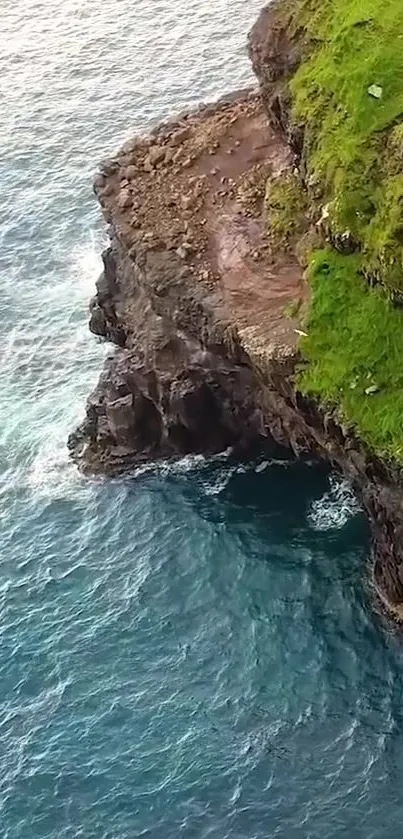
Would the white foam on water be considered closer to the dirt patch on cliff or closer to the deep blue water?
the deep blue water

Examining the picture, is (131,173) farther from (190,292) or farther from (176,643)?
(176,643)

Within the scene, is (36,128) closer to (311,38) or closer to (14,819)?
(311,38)

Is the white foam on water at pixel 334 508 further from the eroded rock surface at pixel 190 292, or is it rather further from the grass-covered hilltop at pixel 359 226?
the grass-covered hilltop at pixel 359 226

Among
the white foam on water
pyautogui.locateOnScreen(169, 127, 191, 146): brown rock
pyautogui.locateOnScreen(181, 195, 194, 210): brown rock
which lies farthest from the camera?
pyautogui.locateOnScreen(169, 127, 191, 146): brown rock

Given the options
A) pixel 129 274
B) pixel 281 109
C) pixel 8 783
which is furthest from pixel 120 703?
pixel 281 109

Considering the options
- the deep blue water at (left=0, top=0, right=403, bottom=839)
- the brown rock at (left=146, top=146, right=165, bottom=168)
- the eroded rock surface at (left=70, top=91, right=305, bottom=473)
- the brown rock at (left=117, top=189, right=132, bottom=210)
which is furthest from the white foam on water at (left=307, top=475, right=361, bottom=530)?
the brown rock at (left=146, top=146, right=165, bottom=168)

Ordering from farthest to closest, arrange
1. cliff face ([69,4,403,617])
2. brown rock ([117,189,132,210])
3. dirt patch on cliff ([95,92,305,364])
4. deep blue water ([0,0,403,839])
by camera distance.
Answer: brown rock ([117,189,132,210]) < dirt patch on cliff ([95,92,305,364]) < cliff face ([69,4,403,617]) < deep blue water ([0,0,403,839])

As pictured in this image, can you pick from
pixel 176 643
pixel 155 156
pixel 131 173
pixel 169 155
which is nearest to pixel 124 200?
pixel 131 173
